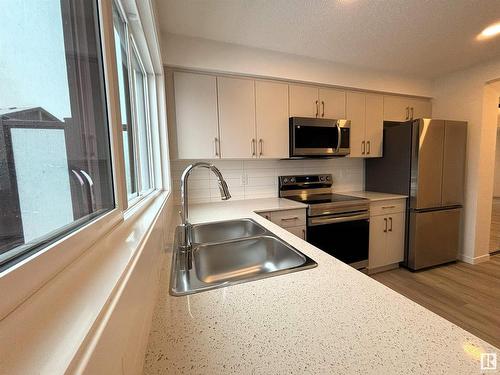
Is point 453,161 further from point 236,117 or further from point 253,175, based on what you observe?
point 236,117

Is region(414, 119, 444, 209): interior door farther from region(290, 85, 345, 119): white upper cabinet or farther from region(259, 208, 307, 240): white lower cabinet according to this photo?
region(259, 208, 307, 240): white lower cabinet

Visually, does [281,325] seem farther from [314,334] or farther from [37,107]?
[37,107]

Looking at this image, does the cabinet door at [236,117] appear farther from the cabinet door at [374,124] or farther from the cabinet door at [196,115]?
the cabinet door at [374,124]

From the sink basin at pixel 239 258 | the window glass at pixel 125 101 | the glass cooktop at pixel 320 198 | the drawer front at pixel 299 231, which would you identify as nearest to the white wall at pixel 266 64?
the window glass at pixel 125 101

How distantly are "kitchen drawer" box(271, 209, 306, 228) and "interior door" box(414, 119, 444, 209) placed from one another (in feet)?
4.59

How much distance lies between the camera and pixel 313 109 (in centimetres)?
247

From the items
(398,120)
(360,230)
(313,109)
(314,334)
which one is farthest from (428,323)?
(398,120)

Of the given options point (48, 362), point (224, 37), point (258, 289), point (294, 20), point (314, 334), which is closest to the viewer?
point (48, 362)

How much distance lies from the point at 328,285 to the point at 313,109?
7.11 feet

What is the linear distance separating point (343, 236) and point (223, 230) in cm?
137

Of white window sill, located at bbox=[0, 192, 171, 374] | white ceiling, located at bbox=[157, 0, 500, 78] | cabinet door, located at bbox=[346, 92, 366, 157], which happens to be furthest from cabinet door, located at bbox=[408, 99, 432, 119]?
white window sill, located at bbox=[0, 192, 171, 374]

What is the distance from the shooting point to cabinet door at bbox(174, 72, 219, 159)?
6.68ft

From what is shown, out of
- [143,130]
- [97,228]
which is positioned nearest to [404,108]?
[143,130]

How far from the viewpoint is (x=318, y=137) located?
242cm
